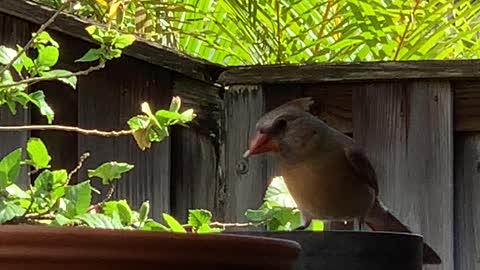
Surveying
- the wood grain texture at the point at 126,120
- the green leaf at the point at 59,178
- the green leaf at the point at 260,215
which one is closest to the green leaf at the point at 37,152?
the green leaf at the point at 59,178

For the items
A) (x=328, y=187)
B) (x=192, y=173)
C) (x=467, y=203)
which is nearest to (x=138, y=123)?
(x=192, y=173)

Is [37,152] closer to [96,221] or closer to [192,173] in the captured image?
[96,221]

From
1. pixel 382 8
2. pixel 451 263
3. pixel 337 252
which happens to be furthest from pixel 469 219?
pixel 337 252

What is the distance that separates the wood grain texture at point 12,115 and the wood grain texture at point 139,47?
2 centimetres

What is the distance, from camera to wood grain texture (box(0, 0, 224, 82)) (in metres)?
1.80

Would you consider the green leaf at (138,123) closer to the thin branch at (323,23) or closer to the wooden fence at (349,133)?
the wooden fence at (349,133)

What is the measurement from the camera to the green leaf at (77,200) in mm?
1172

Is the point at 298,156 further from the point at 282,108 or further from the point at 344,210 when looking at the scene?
the point at 282,108

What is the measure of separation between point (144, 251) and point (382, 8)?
170 cm

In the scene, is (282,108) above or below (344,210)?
above

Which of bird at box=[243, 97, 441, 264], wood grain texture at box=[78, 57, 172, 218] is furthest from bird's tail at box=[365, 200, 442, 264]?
wood grain texture at box=[78, 57, 172, 218]

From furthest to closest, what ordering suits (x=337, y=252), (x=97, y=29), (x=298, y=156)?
(x=298, y=156)
(x=97, y=29)
(x=337, y=252)

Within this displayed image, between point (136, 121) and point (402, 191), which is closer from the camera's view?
point (136, 121)

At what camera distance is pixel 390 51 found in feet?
8.46
